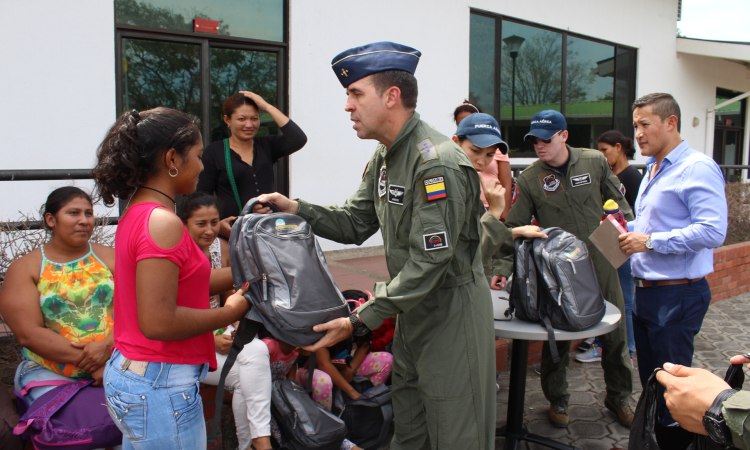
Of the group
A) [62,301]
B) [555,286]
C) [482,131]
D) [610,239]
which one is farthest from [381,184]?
[62,301]

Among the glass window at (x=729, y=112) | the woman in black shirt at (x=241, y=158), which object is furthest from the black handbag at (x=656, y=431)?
the glass window at (x=729, y=112)

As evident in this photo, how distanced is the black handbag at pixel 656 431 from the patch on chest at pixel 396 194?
1.08 m

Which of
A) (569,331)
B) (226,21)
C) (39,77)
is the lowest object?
(569,331)

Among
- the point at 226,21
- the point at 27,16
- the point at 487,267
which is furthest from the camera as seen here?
the point at 226,21

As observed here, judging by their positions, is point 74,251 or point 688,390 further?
point 74,251

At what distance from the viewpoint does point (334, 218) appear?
8.00 feet

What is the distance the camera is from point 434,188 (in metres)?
1.92

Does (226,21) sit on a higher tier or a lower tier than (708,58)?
lower

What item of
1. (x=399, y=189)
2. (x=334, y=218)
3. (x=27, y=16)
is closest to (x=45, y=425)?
(x=334, y=218)

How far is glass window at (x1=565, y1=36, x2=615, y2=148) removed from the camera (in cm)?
973

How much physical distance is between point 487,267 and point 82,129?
3822 millimetres

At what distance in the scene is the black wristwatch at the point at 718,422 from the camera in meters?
1.44

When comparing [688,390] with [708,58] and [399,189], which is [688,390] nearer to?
[399,189]

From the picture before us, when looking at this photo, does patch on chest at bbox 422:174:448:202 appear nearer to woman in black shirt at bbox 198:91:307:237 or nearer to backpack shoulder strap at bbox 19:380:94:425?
backpack shoulder strap at bbox 19:380:94:425
